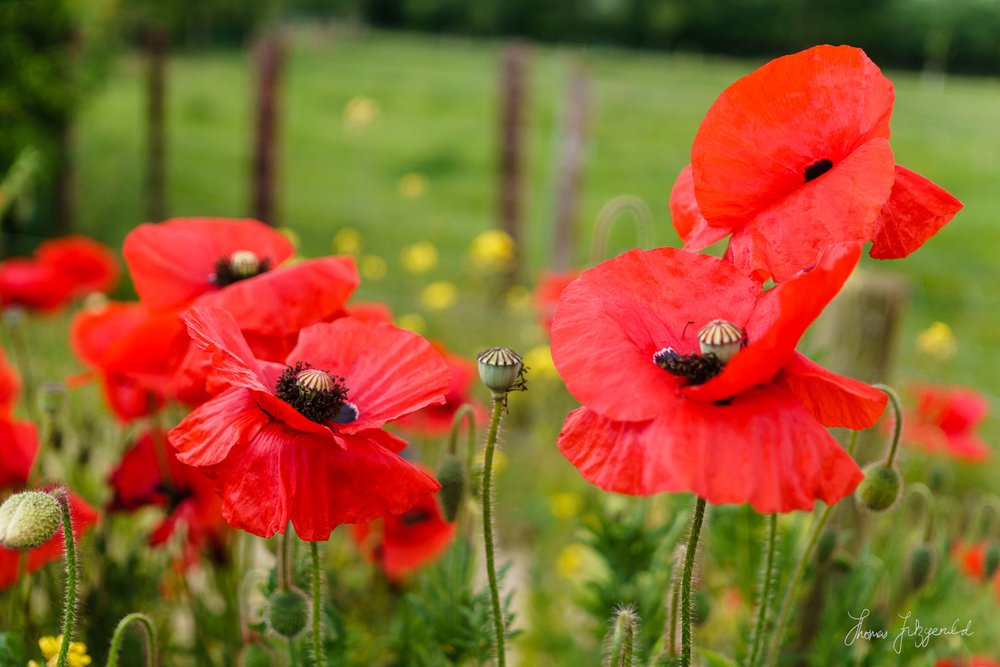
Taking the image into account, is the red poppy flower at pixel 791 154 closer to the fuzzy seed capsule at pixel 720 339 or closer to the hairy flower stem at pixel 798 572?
the fuzzy seed capsule at pixel 720 339

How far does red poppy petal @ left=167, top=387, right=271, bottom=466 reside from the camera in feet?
2.96

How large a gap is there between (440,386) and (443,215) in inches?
373

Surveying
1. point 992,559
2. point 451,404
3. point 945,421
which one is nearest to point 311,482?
point 992,559

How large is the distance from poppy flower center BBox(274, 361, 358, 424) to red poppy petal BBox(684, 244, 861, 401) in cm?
36

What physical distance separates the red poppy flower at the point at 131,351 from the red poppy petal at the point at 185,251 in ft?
0.16

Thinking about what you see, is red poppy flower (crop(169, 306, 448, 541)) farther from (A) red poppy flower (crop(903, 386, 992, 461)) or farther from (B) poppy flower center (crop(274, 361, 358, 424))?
(A) red poppy flower (crop(903, 386, 992, 461))

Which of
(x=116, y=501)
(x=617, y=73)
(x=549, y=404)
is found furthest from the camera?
(x=617, y=73)

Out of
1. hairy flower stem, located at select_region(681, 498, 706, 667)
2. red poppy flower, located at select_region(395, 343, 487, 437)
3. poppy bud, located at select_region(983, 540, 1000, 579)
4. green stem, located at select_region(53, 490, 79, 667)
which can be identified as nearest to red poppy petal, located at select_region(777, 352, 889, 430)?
hairy flower stem, located at select_region(681, 498, 706, 667)

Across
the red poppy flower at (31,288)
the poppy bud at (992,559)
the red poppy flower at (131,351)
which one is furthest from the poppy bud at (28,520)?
the red poppy flower at (31,288)

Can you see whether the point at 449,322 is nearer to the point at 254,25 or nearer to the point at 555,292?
the point at 555,292

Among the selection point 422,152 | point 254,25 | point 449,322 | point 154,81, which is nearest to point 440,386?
point 449,322

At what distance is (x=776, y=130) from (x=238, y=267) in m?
0.70

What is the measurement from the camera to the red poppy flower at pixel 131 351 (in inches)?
55.2

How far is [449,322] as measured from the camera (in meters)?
6.06
